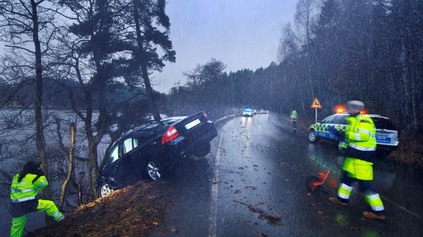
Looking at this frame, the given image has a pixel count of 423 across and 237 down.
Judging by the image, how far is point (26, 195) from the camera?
5047mm

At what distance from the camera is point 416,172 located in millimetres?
7160

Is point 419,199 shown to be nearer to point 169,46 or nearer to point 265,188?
point 265,188

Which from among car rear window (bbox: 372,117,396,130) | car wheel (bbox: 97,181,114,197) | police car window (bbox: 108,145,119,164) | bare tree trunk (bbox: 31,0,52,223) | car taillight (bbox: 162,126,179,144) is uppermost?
bare tree trunk (bbox: 31,0,52,223)

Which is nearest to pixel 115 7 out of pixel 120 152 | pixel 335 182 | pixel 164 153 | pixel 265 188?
pixel 120 152

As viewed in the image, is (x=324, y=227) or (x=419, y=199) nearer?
(x=324, y=227)

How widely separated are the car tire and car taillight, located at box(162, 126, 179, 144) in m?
0.75

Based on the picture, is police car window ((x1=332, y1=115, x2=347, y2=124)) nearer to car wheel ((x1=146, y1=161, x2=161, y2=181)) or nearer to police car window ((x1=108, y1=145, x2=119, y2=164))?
car wheel ((x1=146, y1=161, x2=161, y2=181))

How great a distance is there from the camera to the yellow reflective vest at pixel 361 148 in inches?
164

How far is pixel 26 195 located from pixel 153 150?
288cm

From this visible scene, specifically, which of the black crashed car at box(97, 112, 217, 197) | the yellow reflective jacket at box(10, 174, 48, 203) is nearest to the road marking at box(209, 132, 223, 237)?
the black crashed car at box(97, 112, 217, 197)

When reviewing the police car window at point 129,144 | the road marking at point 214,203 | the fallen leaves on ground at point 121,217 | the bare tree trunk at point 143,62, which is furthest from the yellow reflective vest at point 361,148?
the bare tree trunk at point 143,62

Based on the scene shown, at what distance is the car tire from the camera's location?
659 cm

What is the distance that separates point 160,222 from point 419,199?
539 centimetres

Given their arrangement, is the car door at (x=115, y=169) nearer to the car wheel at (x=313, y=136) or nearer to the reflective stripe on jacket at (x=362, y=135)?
the reflective stripe on jacket at (x=362, y=135)
